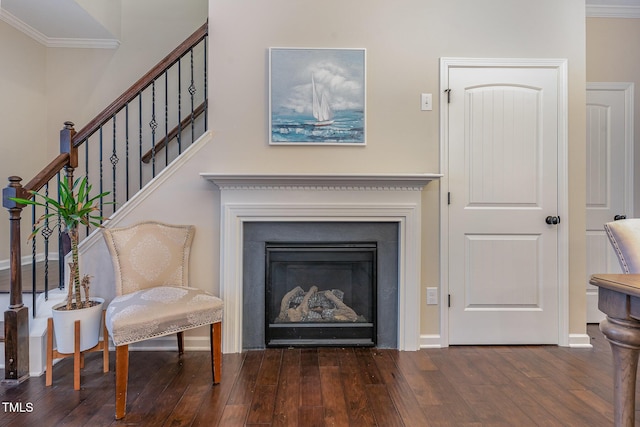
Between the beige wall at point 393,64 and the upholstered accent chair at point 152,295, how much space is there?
67cm

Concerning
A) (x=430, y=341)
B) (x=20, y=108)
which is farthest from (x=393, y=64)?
(x=20, y=108)

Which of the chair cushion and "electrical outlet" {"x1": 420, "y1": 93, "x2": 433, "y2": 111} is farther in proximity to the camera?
"electrical outlet" {"x1": 420, "y1": 93, "x2": 433, "y2": 111}

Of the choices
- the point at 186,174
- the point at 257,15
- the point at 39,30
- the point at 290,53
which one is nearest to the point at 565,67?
the point at 290,53

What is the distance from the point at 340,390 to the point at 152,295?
1221 millimetres

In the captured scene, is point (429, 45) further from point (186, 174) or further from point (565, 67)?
point (186, 174)

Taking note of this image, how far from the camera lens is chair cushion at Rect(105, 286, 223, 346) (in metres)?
1.82

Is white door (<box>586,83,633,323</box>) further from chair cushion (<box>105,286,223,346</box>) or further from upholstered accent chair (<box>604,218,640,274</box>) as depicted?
chair cushion (<box>105,286,223,346</box>)

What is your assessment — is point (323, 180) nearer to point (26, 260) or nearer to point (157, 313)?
point (157, 313)

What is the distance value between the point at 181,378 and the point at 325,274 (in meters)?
1.18

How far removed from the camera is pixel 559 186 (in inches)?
106

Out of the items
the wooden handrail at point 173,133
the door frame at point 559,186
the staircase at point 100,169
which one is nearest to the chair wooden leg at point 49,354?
the staircase at point 100,169

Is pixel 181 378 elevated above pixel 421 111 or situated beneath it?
situated beneath

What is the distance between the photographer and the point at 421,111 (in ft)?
8.76

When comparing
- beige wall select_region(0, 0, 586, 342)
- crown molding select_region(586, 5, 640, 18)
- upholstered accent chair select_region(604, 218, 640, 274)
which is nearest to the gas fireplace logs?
beige wall select_region(0, 0, 586, 342)
